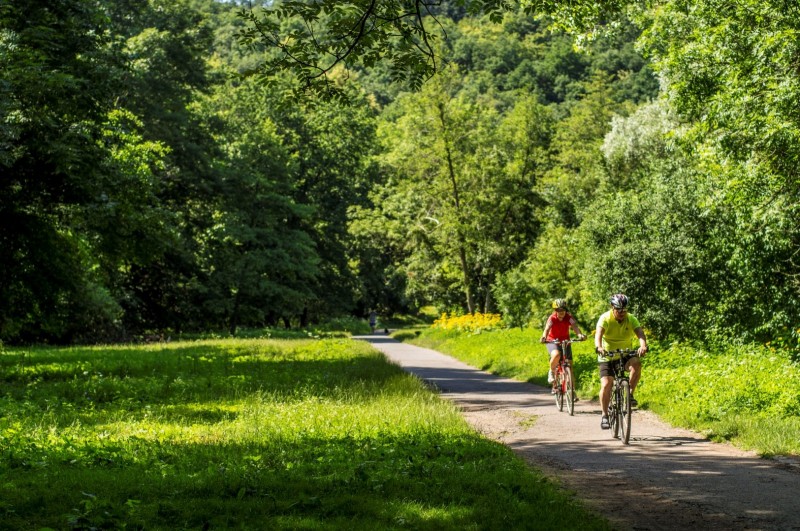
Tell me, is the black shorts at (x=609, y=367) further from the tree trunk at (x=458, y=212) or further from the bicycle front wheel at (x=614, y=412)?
the tree trunk at (x=458, y=212)

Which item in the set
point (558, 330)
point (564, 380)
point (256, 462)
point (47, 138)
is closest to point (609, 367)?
point (564, 380)

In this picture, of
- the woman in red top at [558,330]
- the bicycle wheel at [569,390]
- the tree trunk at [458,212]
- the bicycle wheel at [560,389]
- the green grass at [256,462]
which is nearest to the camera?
the green grass at [256,462]

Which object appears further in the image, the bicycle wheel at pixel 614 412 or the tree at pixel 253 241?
the tree at pixel 253 241

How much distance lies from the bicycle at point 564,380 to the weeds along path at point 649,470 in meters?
0.21

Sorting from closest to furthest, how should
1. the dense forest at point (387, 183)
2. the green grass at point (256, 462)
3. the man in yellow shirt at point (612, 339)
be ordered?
the green grass at point (256, 462) → the man in yellow shirt at point (612, 339) → the dense forest at point (387, 183)

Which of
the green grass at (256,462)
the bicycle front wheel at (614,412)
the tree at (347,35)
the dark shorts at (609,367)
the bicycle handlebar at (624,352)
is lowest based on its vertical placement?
the green grass at (256,462)

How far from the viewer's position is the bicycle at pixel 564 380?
14625mm

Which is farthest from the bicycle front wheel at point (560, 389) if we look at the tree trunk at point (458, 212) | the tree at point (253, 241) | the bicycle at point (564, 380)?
the tree at point (253, 241)

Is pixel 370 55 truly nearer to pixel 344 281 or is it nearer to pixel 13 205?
pixel 13 205

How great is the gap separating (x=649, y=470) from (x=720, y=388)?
524 cm

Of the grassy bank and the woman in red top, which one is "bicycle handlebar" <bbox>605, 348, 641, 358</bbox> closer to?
the grassy bank

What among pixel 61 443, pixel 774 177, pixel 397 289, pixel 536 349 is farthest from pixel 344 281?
pixel 61 443

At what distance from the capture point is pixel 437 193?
44031mm

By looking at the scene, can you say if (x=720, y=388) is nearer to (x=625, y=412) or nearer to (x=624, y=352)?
(x=624, y=352)
